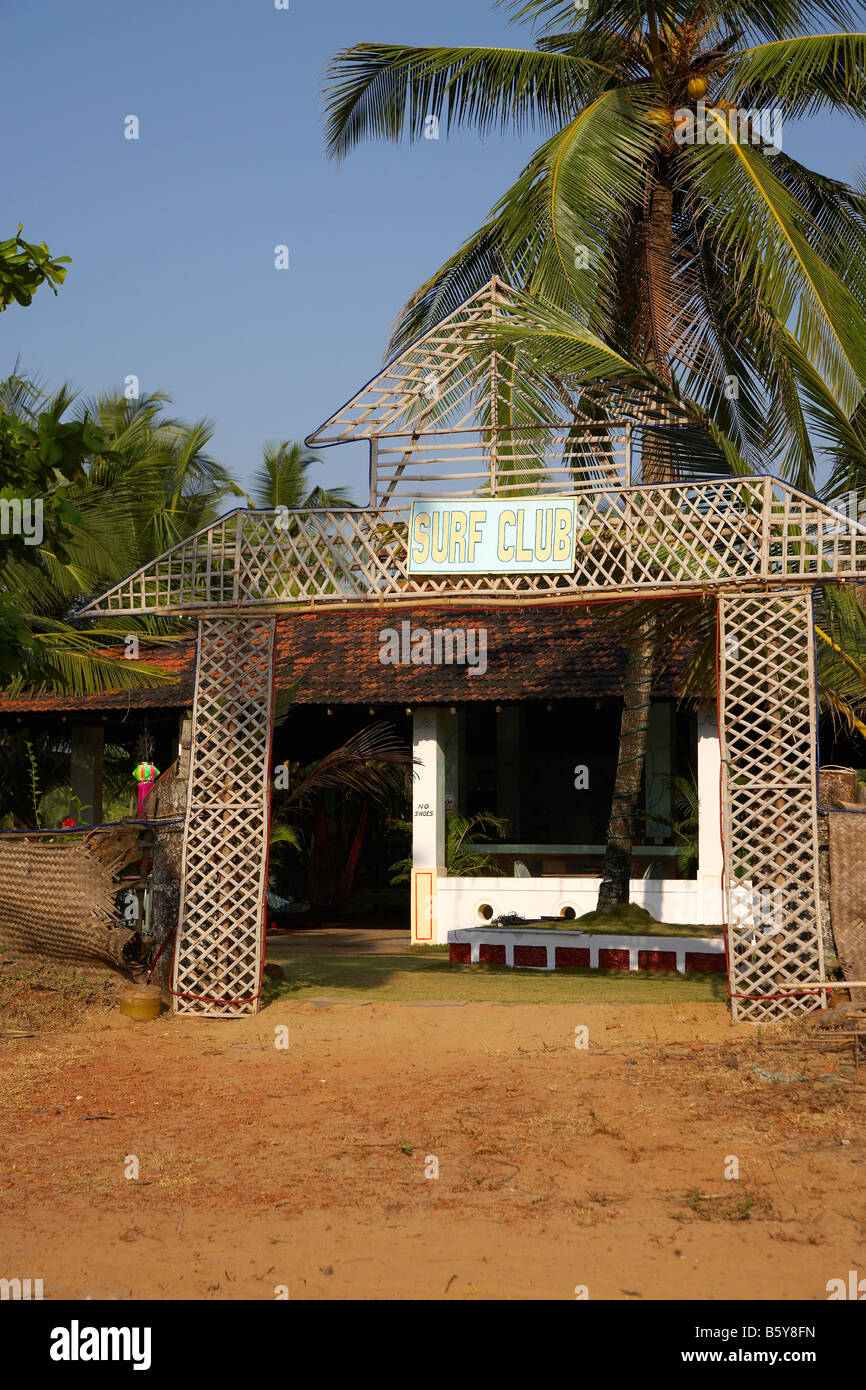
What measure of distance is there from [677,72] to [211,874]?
9.62 m

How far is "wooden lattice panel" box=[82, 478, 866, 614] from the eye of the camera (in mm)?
9625

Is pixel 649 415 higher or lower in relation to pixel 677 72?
lower

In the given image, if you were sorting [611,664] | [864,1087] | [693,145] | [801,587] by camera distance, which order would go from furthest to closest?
[611,664]
[693,145]
[801,587]
[864,1087]

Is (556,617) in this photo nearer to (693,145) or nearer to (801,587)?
Answer: (693,145)

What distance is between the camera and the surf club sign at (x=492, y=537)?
9.77m

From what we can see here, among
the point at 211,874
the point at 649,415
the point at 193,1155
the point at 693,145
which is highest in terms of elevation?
the point at 693,145

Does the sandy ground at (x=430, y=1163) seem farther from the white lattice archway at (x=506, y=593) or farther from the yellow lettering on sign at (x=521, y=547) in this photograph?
the yellow lettering on sign at (x=521, y=547)

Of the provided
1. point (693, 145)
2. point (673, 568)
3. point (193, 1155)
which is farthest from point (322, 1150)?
point (693, 145)

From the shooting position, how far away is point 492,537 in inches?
391

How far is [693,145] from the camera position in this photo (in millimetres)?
13484

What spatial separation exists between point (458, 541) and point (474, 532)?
0.14 meters

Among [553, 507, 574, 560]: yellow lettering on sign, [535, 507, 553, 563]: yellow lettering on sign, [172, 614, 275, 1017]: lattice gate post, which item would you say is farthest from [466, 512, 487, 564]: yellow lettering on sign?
[172, 614, 275, 1017]: lattice gate post

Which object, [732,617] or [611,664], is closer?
[732,617]

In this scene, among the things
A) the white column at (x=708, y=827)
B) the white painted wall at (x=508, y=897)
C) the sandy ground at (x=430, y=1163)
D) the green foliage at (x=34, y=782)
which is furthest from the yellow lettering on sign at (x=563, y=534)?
the green foliage at (x=34, y=782)
